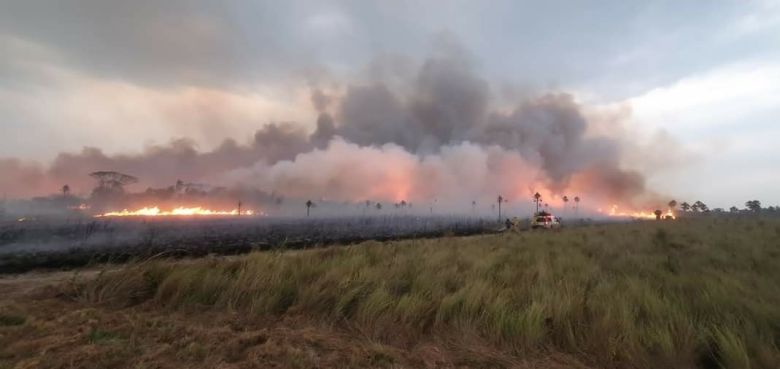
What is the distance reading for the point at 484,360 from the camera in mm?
5727

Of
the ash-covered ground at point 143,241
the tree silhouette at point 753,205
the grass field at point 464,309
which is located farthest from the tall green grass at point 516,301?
the tree silhouette at point 753,205

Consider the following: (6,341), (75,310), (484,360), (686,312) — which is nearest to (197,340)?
(6,341)

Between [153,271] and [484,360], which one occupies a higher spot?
[153,271]

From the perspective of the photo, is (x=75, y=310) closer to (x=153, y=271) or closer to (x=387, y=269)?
(x=153, y=271)

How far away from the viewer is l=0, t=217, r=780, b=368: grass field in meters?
5.90

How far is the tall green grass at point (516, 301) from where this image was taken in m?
6.28

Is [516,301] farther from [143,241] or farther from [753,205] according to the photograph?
[753,205]

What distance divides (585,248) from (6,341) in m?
19.2

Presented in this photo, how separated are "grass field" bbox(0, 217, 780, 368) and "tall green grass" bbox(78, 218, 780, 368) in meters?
0.03

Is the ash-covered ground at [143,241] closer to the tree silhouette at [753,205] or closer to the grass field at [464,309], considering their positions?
the grass field at [464,309]

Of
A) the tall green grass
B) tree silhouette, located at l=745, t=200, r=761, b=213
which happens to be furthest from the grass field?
tree silhouette, located at l=745, t=200, r=761, b=213

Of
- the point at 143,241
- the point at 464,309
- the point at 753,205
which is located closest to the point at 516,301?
the point at 464,309

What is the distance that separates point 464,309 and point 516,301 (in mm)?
1317

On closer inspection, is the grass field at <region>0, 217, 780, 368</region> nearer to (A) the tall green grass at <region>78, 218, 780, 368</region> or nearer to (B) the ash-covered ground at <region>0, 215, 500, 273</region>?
(A) the tall green grass at <region>78, 218, 780, 368</region>
